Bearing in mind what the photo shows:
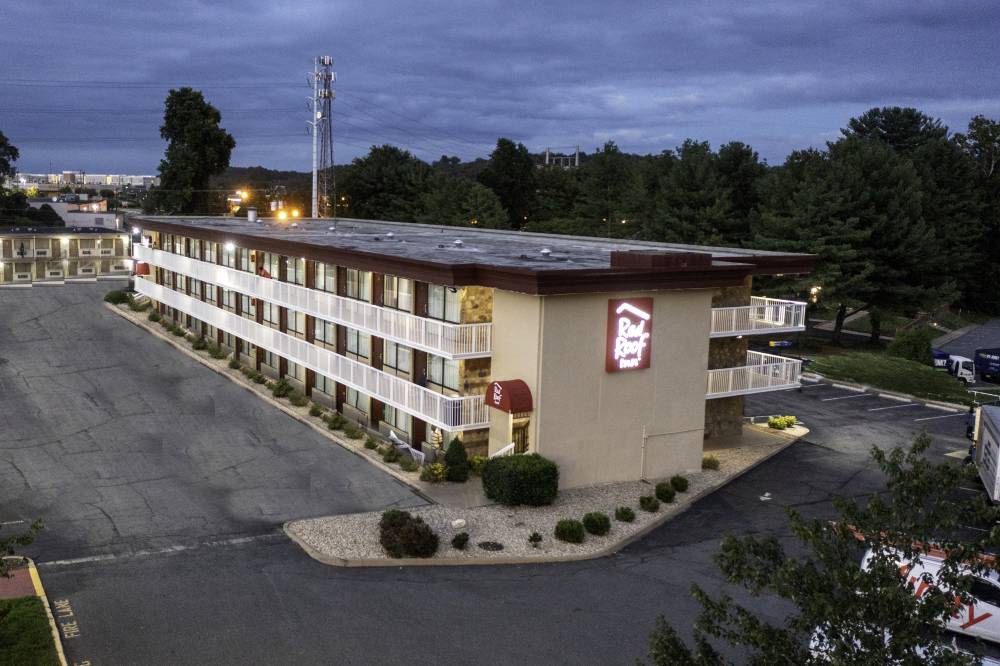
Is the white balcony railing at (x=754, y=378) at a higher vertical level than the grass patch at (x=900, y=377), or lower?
higher

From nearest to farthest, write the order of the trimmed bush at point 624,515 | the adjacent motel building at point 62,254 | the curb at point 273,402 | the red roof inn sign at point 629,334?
1. the trimmed bush at point 624,515
2. the red roof inn sign at point 629,334
3. the curb at point 273,402
4. the adjacent motel building at point 62,254

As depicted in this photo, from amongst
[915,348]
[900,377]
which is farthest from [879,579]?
[915,348]

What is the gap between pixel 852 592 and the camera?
11.0m

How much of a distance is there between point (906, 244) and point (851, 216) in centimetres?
474

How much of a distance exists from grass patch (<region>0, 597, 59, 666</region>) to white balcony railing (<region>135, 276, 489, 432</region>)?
47.1 ft

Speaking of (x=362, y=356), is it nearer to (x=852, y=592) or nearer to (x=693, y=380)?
(x=693, y=380)

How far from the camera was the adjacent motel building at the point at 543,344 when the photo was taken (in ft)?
99.7

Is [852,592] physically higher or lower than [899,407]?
higher

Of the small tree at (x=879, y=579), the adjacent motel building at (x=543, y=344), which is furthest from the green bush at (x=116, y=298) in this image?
the small tree at (x=879, y=579)

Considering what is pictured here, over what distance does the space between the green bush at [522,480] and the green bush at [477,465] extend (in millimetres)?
2361

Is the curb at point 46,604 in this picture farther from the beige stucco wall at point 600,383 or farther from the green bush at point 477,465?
the beige stucco wall at point 600,383

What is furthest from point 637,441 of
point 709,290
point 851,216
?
point 851,216

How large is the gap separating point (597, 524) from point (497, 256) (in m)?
13.4

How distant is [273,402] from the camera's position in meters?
41.9
